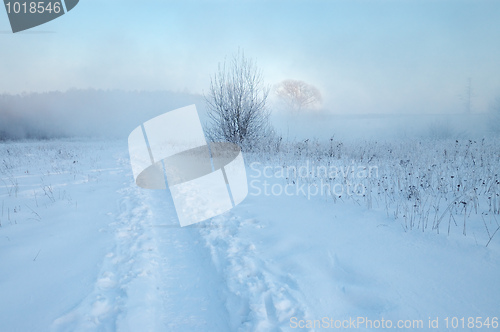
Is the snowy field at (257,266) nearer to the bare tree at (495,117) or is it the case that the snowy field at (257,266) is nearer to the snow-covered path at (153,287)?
the snow-covered path at (153,287)

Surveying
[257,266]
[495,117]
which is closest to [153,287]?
[257,266]

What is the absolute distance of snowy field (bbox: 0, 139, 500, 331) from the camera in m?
2.31

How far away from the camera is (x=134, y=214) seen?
16.7 feet

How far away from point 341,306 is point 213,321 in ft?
4.37

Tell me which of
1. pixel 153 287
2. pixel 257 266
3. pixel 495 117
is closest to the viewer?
pixel 153 287

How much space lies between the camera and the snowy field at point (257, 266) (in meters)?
2.31

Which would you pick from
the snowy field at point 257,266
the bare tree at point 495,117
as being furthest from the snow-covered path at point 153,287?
the bare tree at point 495,117

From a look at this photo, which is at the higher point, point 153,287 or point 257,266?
point 153,287

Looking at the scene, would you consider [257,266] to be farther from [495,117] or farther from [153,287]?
[495,117]

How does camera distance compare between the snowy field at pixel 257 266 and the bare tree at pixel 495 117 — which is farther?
the bare tree at pixel 495 117

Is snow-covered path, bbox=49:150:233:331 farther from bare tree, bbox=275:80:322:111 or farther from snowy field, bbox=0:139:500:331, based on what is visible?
bare tree, bbox=275:80:322:111

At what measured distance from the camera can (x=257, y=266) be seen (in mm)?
3178

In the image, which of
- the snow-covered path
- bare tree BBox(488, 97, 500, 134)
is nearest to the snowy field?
the snow-covered path

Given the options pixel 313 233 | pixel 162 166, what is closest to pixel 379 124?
pixel 162 166
